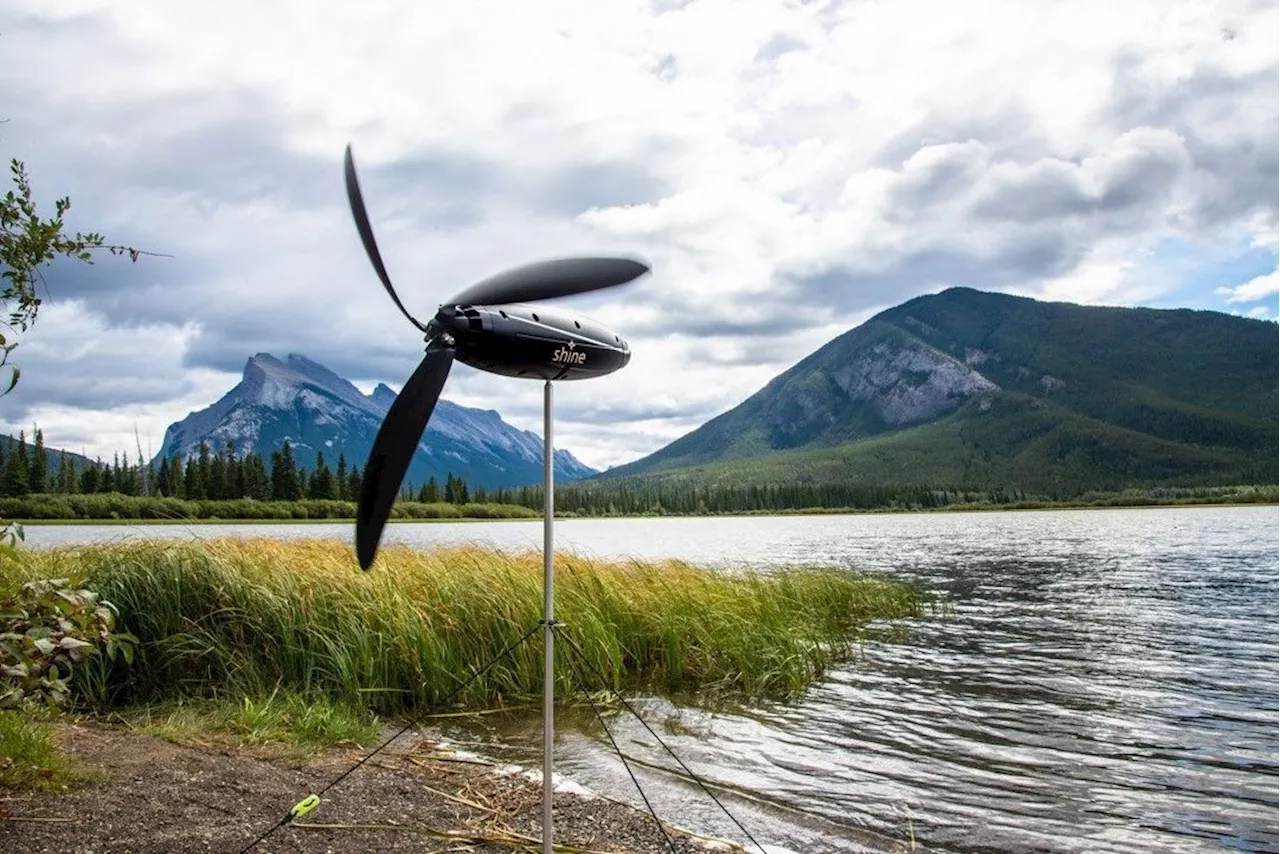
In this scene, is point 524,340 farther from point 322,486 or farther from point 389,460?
point 322,486

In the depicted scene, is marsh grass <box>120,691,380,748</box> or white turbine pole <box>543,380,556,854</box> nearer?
white turbine pole <box>543,380,556,854</box>

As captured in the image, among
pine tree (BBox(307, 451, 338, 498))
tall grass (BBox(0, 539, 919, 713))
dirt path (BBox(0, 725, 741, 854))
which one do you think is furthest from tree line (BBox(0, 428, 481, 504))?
dirt path (BBox(0, 725, 741, 854))

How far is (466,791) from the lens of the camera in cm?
654

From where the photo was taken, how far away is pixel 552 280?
437cm

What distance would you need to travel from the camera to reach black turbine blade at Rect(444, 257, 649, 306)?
4.25 m

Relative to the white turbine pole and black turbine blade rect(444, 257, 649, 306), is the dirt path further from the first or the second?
black turbine blade rect(444, 257, 649, 306)

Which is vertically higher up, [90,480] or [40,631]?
[90,480]

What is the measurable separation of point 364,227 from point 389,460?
4.27 feet

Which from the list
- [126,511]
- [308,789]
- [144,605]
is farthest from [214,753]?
[126,511]

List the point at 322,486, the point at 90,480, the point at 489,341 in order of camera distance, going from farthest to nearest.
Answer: the point at 322,486
the point at 90,480
the point at 489,341

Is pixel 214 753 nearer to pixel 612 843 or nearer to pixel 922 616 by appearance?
pixel 612 843

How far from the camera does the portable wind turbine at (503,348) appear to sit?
3963 millimetres

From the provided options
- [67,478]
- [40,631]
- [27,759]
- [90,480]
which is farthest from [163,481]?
[40,631]

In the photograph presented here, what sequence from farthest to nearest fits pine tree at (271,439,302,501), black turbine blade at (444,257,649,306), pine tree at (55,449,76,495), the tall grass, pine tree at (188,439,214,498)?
pine tree at (271,439,302,501) < pine tree at (188,439,214,498) < pine tree at (55,449,76,495) < the tall grass < black turbine blade at (444,257,649,306)
